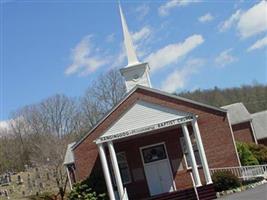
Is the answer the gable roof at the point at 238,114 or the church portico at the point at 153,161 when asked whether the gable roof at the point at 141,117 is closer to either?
the church portico at the point at 153,161

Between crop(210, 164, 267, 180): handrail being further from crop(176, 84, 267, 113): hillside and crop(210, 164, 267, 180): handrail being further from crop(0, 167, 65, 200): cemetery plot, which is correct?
crop(176, 84, 267, 113): hillside

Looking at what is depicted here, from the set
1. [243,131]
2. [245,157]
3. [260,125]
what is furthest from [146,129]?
[260,125]

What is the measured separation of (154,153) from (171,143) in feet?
4.44

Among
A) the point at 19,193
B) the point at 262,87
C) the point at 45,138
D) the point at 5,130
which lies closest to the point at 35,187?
the point at 19,193

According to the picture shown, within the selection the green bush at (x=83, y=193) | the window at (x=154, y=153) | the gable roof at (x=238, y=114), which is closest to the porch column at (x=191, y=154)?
the window at (x=154, y=153)

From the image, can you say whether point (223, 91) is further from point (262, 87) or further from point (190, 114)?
point (190, 114)

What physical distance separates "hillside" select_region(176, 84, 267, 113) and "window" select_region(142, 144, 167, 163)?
62976mm

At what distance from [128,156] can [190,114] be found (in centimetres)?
572

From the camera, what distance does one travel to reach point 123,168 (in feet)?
108

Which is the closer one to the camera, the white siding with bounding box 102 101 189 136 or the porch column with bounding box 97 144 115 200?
the porch column with bounding box 97 144 115 200

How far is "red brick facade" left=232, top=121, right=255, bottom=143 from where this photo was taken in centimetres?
4584

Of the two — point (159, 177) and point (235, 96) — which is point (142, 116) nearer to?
point (159, 177)

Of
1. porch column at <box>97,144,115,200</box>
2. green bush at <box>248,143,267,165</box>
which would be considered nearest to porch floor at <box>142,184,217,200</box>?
porch column at <box>97,144,115,200</box>

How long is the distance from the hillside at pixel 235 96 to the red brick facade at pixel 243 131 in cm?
4890
